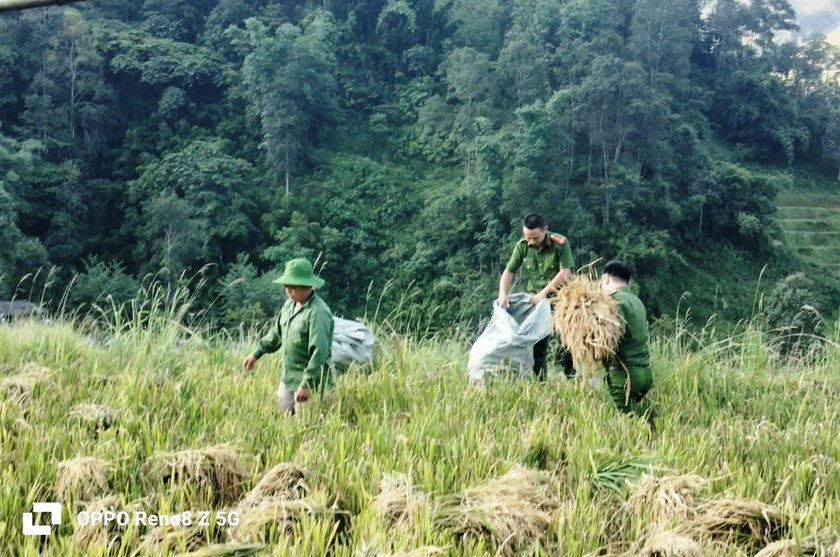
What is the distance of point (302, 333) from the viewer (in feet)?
10.8

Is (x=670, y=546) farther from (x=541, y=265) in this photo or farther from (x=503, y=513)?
(x=541, y=265)

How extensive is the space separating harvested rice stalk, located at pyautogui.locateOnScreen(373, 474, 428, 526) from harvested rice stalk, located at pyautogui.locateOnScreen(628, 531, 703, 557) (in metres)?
0.61

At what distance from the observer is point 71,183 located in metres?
28.8

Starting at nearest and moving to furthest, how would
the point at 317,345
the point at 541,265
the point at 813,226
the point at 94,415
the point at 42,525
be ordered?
1. the point at 42,525
2. the point at 94,415
3. the point at 317,345
4. the point at 541,265
5. the point at 813,226

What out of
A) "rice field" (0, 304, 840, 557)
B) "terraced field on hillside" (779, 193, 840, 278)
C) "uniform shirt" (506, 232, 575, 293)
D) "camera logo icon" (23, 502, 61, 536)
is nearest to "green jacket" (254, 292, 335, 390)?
"rice field" (0, 304, 840, 557)

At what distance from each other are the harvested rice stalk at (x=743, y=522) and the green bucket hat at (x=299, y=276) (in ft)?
6.07

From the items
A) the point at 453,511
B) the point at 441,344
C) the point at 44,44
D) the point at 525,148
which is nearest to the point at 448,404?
the point at 453,511

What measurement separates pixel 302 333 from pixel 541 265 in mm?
1811

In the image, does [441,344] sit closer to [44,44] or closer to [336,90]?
[44,44]

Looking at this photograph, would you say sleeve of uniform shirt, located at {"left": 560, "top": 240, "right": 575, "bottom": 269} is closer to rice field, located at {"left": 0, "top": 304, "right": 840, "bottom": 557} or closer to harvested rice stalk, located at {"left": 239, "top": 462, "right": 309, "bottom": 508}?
rice field, located at {"left": 0, "top": 304, "right": 840, "bottom": 557}

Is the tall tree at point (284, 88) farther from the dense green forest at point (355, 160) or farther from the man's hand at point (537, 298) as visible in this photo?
the man's hand at point (537, 298)

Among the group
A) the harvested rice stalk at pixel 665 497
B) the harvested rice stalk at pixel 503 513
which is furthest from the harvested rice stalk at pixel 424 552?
the harvested rice stalk at pixel 665 497

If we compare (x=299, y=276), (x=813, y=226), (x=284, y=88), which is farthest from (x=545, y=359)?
(x=813, y=226)

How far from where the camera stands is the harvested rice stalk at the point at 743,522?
2.03 m
